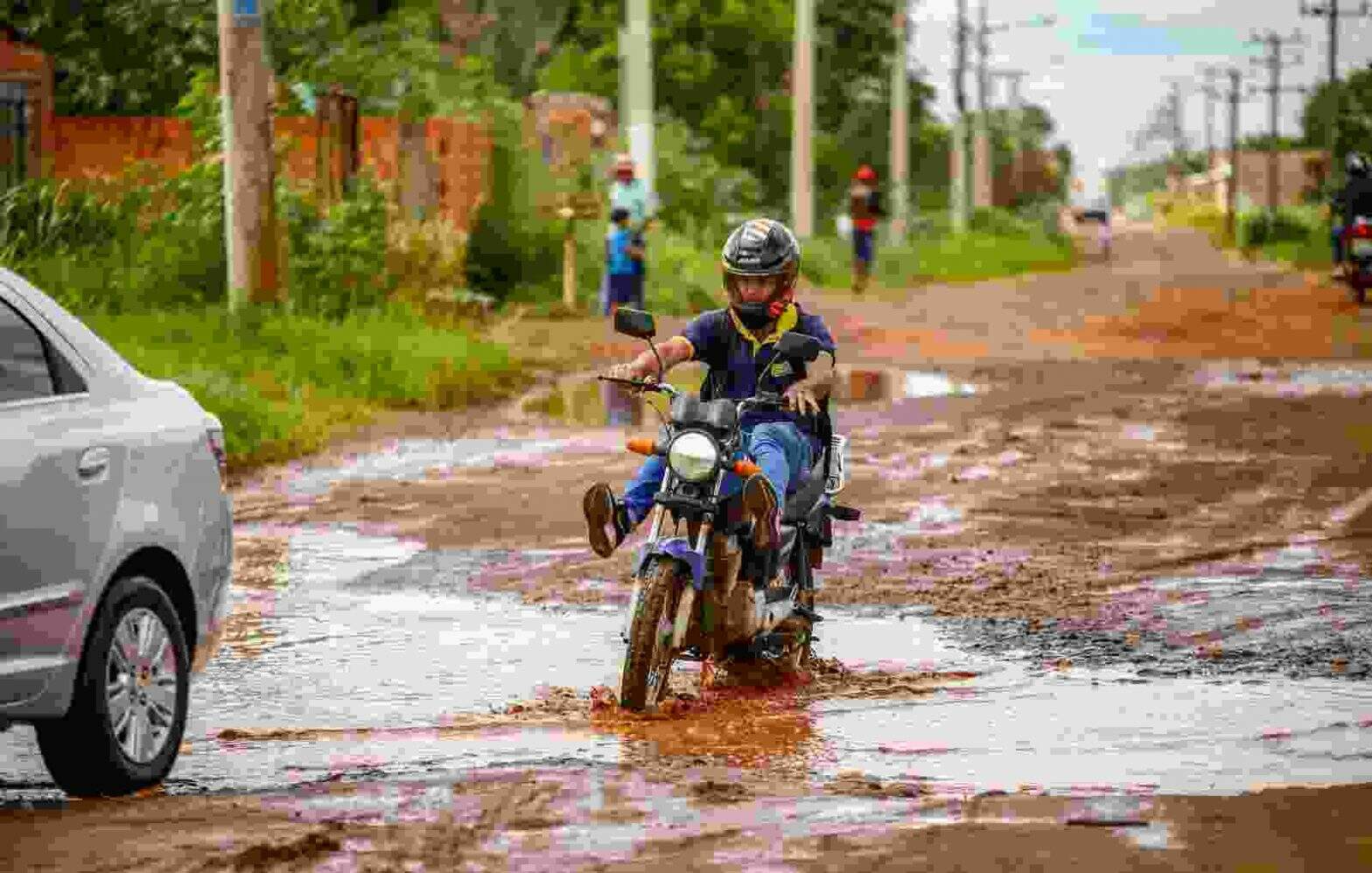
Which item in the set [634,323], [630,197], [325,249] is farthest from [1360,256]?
[634,323]

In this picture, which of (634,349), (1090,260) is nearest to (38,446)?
(634,349)

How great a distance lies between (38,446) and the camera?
727 centimetres

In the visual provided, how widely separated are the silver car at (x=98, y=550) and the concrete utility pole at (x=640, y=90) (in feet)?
87.2

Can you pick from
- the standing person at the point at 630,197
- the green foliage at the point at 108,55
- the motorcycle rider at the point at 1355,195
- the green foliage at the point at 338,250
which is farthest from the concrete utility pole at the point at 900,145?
the green foliage at the point at 338,250

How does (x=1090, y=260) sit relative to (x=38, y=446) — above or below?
below

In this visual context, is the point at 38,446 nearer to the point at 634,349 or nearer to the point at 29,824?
the point at 29,824

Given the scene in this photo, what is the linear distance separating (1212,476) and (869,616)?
5.13 metres

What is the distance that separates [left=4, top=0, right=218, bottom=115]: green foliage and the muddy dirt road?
8.87 meters

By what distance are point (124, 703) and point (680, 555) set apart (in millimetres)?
2037

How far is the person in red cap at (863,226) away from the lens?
137ft

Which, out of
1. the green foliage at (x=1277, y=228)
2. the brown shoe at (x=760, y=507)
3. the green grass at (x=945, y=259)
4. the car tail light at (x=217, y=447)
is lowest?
the green foliage at (x=1277, y=228)

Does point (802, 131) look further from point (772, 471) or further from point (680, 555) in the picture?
point (680, 555)

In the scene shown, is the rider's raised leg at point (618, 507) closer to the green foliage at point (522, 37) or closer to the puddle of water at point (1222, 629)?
the puddle of water at point (1222, 629)

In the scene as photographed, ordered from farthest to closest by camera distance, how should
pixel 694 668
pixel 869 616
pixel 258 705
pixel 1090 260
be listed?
pixel 1090 260
pixel 869 616
pixel 694 668
pixel 258 705
